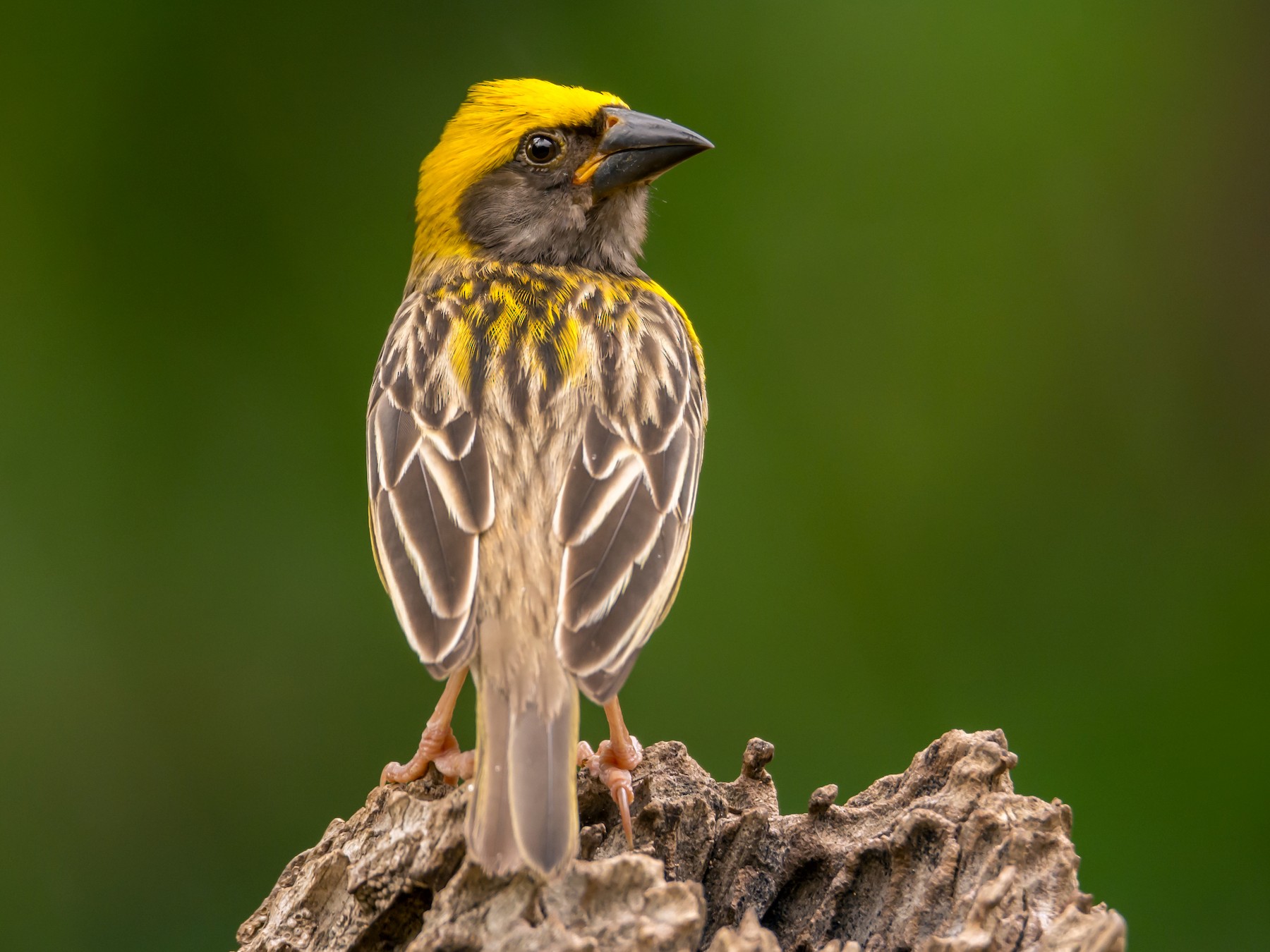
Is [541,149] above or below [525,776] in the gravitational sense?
above

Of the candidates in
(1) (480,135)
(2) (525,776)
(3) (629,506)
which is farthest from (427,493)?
(1) (480,135)

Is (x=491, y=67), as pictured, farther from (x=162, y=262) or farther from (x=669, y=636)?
(x=669, y=636)

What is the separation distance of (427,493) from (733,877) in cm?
118

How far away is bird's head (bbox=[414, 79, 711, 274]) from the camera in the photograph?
4.84m

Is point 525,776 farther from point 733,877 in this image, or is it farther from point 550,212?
point 550,212

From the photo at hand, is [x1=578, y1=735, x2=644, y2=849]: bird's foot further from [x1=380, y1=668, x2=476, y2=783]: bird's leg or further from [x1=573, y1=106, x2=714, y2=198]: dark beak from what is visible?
[x1=573, y1=106, x2=714, y2=198]: dark beak

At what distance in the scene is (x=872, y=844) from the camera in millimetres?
3010

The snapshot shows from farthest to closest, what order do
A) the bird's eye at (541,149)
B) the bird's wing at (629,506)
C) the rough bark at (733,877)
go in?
the bird's eye at (541,149)
the bird's wing at (629,506)
the rough bark at (733,877)

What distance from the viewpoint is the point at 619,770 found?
3279mm

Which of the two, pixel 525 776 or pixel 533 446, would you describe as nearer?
pixel 525 776

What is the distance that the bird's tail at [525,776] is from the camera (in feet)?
8.39

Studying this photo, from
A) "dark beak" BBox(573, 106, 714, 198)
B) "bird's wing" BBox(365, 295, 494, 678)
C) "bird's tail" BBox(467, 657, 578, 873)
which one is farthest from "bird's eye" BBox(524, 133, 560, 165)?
"bird's tail" BBox(467, 657, 578, 873)

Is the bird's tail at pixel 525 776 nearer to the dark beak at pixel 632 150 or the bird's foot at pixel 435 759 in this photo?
the bird's foot at pixel 435 759

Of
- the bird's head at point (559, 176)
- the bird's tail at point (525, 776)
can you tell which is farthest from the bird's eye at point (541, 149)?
the bird's tail at point (525, 776)
